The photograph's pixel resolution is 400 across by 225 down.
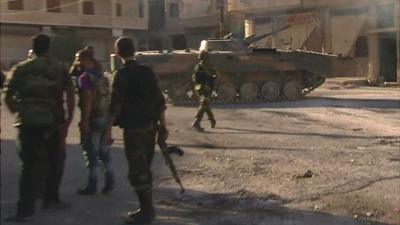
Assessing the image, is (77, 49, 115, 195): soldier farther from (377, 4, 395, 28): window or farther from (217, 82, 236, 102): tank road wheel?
(217, 82, 236, 102): tank road wheel

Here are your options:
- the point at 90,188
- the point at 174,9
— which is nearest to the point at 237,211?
the point at 90,188

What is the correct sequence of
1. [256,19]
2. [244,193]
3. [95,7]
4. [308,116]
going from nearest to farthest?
1. [244,193]
2. [308,116]
3. [95,7]
4. [256,19]

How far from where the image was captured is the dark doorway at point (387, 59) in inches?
941

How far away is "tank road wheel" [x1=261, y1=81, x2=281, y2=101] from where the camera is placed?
18.0 metres

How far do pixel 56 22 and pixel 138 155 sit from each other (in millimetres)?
2356

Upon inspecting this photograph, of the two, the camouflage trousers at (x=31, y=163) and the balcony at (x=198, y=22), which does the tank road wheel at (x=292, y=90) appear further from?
the camouflage trousers at (x=31, y=163)

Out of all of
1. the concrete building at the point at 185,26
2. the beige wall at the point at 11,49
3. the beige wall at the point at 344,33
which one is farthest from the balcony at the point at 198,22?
the beige wall at the point at 11,49

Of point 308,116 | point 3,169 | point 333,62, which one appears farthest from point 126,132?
point 333,62

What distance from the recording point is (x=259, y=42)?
19.2 meters

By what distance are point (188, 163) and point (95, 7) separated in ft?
24.9

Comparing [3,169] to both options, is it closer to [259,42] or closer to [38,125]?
[38,125]

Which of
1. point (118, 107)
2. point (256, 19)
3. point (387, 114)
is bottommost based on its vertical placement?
point (387, 114)

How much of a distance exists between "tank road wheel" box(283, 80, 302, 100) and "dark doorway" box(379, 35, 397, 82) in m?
6.28

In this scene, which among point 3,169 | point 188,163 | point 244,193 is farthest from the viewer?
point 188,163
